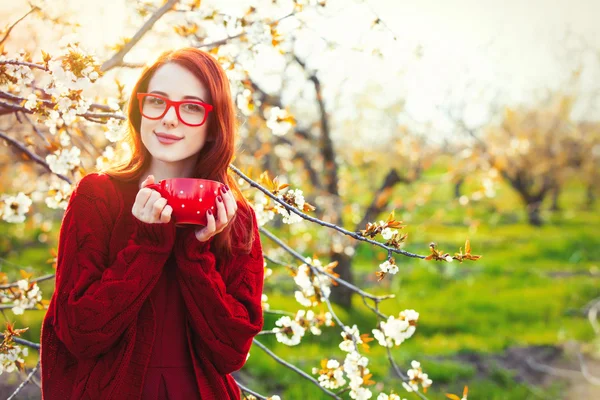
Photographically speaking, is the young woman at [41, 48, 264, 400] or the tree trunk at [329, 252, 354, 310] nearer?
the young woman at [41, 48, 264, 400]

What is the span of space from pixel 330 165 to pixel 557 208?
13329 mm

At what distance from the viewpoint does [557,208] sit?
16641mm

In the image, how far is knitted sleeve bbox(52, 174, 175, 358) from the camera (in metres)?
1.17

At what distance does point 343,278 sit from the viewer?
228 inches

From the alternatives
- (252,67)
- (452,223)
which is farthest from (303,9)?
(452,223)

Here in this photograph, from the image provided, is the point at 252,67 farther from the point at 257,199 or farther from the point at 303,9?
the point at 257,199

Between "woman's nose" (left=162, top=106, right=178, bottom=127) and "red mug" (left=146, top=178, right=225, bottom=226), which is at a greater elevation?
"woman's nose" (left=162, top=106, right=178, bottom=127)

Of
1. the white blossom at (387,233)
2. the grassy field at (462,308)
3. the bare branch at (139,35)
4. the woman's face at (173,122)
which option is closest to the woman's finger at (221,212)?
the woman's face at (173,122)

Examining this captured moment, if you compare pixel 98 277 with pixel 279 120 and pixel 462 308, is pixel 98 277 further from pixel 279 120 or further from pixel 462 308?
pixel 462 308

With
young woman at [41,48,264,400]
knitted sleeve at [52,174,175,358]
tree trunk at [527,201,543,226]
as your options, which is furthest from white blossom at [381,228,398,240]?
tree trunk at [527,201,543,226]

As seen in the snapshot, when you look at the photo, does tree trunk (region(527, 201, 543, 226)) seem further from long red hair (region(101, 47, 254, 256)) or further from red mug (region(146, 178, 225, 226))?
red mug (region(146, 178, 225, 226))

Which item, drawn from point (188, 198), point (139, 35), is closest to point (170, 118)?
point (188, 198)

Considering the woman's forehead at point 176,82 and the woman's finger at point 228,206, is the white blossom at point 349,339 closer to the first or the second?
the woman's finger at point 228,206

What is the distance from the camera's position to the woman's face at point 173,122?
4.55ft
